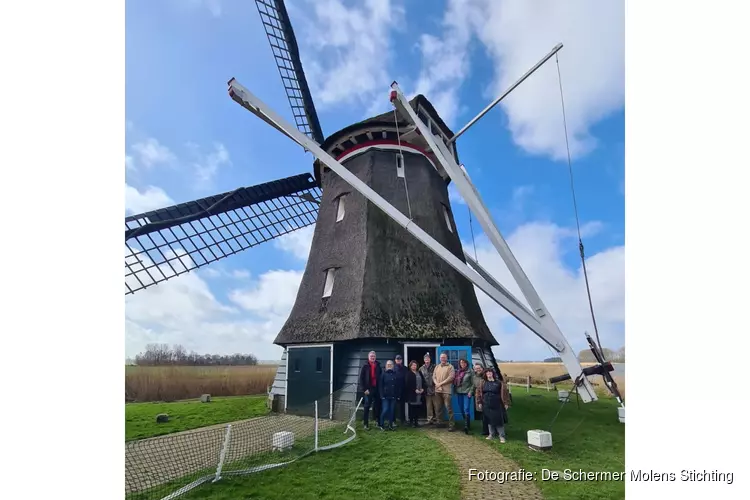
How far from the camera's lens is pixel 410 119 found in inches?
355

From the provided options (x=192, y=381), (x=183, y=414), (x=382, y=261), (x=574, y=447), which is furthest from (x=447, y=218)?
(x=183, y=414)

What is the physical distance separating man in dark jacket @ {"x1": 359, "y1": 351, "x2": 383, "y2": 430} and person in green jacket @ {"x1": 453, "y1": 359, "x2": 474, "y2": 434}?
1287 mm

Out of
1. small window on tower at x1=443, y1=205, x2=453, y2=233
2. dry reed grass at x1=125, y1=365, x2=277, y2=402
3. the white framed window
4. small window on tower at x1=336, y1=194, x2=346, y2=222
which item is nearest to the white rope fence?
dry reed grass at x1=125, y1=365, x2=277, y2=402

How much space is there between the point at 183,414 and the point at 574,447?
25.1 feet

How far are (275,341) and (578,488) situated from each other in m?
6.73

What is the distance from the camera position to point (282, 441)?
5742mm

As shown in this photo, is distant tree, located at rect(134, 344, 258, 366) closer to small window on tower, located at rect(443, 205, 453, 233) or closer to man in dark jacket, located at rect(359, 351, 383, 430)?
man in dark jacket, located at rect(359, 351, 383, 430)

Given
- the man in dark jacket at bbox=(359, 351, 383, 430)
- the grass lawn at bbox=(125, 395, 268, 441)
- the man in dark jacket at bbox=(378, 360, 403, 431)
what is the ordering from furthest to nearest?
the grass lawn at bbox=(125, 395, 268, 441), the man in dark jacket at bbox=(359, 351, 383, 430), the man in dark jacket at bbox=(378, 360, 403, 431)

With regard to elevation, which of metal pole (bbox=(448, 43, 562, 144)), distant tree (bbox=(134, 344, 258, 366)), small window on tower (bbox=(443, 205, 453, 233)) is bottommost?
distant tree (bbox=(134, 344, 258, 366))

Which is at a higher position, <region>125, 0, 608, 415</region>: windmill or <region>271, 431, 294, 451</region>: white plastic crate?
<region>125, 0, 608, 415</region>: windmill

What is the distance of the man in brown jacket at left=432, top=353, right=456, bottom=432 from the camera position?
281 inches

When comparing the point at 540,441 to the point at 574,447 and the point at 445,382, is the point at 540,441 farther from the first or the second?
the point at 445,382

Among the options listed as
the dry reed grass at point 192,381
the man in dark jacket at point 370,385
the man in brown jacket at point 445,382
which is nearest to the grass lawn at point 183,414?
the dry reed grass at point 192,381
